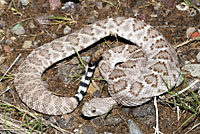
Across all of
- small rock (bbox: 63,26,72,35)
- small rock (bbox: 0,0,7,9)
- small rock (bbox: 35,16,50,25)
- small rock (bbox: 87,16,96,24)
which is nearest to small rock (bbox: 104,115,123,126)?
small rock (bbox: 63,26,72,35)

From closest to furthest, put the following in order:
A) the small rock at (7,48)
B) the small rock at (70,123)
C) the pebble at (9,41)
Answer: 1. the small rock at (70,123)
2. the small rock at (7,48)
3. the pebble at (9,41)

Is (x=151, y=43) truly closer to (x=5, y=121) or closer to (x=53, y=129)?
(x=53, y=129)

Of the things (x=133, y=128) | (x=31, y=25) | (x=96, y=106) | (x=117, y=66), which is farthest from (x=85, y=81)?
(x=31, y=25)

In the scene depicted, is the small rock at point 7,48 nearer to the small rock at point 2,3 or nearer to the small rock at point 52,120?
the small rock at point 2,3

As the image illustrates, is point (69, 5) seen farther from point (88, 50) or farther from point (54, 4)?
point (88, 50)

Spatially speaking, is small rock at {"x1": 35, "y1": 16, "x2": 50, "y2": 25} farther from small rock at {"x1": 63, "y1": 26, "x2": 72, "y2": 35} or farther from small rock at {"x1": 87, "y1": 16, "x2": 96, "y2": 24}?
small rock at {"x1": 87, "y1": 16, "x2": 96, "y2": 24}

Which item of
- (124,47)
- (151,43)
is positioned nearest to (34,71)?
(124,47)

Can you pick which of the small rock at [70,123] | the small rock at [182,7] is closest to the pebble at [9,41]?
the small rock at [70,123]

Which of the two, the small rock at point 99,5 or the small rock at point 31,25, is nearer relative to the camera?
the small rock at point 31,25
